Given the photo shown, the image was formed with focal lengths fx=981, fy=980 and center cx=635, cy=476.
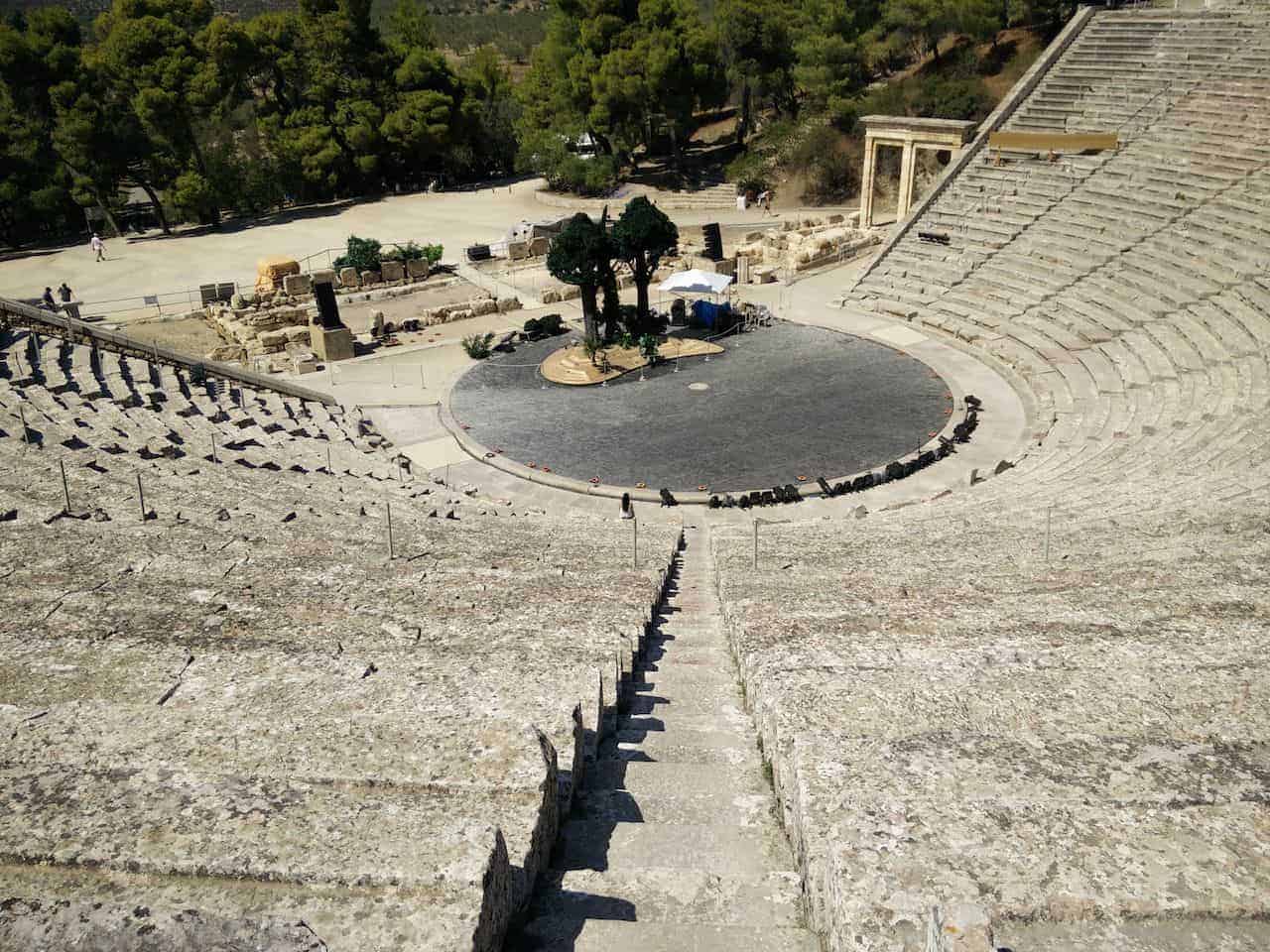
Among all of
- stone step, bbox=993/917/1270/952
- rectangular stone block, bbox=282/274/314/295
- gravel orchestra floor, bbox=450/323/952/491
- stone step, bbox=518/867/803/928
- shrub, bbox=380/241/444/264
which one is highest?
stone step, bbox=993/917/1270/952

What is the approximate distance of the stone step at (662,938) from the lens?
5047mm

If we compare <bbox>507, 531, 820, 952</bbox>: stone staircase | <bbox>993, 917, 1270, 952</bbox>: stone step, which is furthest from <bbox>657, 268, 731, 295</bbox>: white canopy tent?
<bbox>993, 917, 1270, 952</bbox>: stone step

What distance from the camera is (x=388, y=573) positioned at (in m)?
12.3

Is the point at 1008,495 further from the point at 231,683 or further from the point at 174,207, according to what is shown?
the point at 174,207

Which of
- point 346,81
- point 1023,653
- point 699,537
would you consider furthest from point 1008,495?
point 346,81

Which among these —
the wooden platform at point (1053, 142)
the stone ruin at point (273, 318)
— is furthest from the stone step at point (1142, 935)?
the wooden platform at point (1053, 142)

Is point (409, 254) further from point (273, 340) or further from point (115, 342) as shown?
point (115, 342)

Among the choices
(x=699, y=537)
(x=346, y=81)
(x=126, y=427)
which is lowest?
(x=699, y=537)

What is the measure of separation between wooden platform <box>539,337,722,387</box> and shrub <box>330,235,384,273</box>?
500 inches

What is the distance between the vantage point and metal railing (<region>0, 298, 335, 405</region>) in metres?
26.0

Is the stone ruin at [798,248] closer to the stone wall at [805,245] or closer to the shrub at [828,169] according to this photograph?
the stone wall at [805,245]

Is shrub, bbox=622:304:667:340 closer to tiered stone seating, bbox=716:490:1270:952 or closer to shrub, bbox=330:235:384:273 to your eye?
shrub, bbox=330:235:384:273

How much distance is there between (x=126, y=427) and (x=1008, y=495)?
685 inches

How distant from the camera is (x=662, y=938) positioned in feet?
16.8
